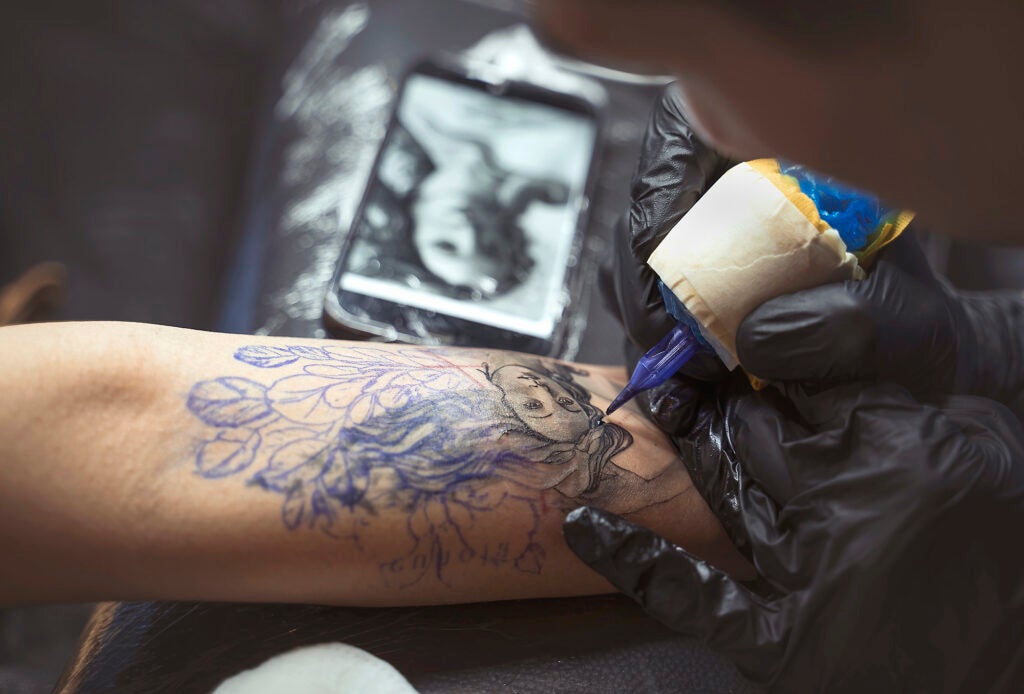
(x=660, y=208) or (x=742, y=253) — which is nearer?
(x=742, y=253)

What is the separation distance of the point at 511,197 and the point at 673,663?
2.63ft

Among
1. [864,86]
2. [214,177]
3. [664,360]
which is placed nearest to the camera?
[864,86]

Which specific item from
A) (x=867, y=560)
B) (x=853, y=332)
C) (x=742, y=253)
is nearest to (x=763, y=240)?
(x=742, y=253)

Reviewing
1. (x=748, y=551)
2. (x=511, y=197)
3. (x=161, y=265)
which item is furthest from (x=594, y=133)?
(x=161, y=265)

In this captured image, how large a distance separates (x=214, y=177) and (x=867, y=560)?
180 cm

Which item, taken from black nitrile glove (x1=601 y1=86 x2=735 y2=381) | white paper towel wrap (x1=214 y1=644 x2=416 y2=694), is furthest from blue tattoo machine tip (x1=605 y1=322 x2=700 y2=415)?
white paper towel wrap (x1=214 y1=644 x2=416 y2=694)

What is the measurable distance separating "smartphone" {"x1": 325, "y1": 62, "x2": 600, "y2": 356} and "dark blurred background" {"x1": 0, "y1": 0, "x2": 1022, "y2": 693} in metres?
0.08

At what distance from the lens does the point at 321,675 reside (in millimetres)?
877

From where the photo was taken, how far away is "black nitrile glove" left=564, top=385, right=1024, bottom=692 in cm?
84

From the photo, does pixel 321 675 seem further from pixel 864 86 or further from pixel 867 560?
pixel 864 86

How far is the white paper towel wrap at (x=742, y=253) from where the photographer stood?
2.70ft

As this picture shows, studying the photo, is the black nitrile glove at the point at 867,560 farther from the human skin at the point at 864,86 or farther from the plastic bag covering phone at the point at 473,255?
the plastic bag covering phone at the point at 473,255

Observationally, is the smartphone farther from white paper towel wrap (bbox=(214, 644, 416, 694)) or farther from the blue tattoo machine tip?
white paper towel wrap (bbox=(214, 644, 416, 694))

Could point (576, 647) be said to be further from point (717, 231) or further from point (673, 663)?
point (717, 231)
